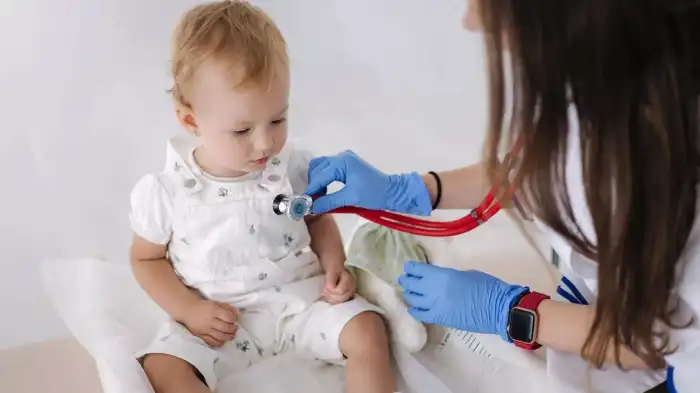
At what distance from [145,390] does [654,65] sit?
2.34 ft

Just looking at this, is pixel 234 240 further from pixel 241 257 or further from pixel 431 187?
pixel 431 187

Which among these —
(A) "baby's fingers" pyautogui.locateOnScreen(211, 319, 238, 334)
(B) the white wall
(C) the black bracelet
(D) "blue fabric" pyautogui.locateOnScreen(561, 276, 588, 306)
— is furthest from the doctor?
(B) the white wall

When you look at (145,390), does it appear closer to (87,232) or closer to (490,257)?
(87,232)

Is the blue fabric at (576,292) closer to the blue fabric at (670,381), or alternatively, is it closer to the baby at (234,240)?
the blue fabric at (670,381)

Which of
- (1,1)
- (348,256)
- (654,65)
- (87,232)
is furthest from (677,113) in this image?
(1,1)

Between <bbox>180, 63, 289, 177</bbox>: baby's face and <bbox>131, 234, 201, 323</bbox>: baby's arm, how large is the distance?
17cm

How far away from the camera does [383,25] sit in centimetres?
177

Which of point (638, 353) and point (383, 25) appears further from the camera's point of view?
point (383, 25)

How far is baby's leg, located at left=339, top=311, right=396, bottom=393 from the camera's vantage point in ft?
3.44

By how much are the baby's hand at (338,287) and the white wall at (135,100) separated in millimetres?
419

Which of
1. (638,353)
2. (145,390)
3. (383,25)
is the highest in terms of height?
(383,25)

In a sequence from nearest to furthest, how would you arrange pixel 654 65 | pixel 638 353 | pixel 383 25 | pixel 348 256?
pixel 654 65 → pixel 638 353 → pixel 348 256 → pixel 383 25

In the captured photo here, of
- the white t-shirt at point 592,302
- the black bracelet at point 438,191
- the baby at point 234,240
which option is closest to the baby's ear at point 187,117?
the baby at point 234,240

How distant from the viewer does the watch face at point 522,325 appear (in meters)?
0.95
